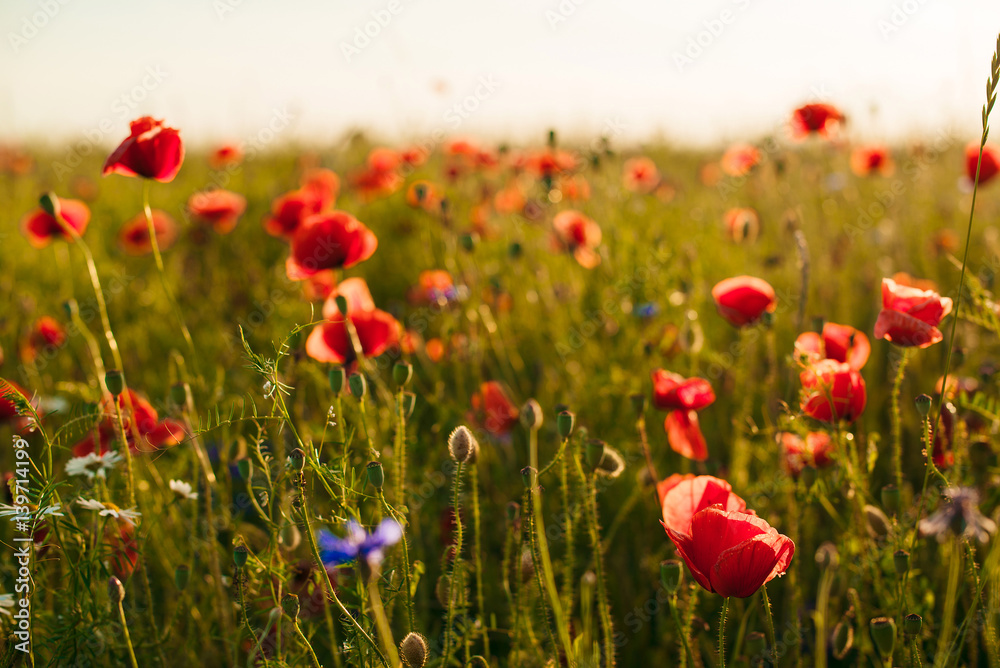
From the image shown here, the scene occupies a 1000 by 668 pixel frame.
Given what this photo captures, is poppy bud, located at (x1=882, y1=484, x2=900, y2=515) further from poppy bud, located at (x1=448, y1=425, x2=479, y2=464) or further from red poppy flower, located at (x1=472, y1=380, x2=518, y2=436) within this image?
red poppy flower, located at (x1=472, y1=380, x2=518, y2=436)

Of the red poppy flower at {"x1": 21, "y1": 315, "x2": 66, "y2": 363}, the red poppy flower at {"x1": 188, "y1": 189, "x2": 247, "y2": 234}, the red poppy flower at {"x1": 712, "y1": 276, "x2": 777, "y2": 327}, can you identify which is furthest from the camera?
the red poppy flower at {"x1": 188, "y1": 189, "x2": 247, "y2": 234}

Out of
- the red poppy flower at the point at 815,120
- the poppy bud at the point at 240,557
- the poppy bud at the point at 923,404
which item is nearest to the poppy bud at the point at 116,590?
the poppy bud at the point at 240,557

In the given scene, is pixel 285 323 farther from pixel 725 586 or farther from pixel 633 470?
pixel 725 586

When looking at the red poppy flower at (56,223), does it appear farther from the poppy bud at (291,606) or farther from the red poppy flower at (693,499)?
the red poppy flower at (693,499)

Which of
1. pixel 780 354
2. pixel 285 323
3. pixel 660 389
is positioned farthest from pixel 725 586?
pixel 285 323

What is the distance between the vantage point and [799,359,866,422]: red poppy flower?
1.18m

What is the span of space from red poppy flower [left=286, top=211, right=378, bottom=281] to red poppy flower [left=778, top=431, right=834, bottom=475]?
1092 mm

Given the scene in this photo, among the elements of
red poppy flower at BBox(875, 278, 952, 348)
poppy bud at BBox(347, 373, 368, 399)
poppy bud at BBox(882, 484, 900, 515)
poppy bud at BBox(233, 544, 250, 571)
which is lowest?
poppy bud at BBox(882, 484, 900, 515)

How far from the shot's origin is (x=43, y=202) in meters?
1.62

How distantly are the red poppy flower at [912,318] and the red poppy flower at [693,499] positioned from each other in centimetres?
38

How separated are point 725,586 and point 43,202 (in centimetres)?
162

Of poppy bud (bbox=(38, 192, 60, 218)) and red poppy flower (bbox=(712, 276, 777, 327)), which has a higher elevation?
poppy bud (bbox=(38, 192, 60, 218))

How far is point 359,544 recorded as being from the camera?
3.22 feet

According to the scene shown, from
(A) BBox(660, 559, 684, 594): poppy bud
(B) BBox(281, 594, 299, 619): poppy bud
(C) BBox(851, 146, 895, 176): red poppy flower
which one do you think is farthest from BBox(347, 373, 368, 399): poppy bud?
(C) BBox(851, 146, 895, 176): red poppy flower
